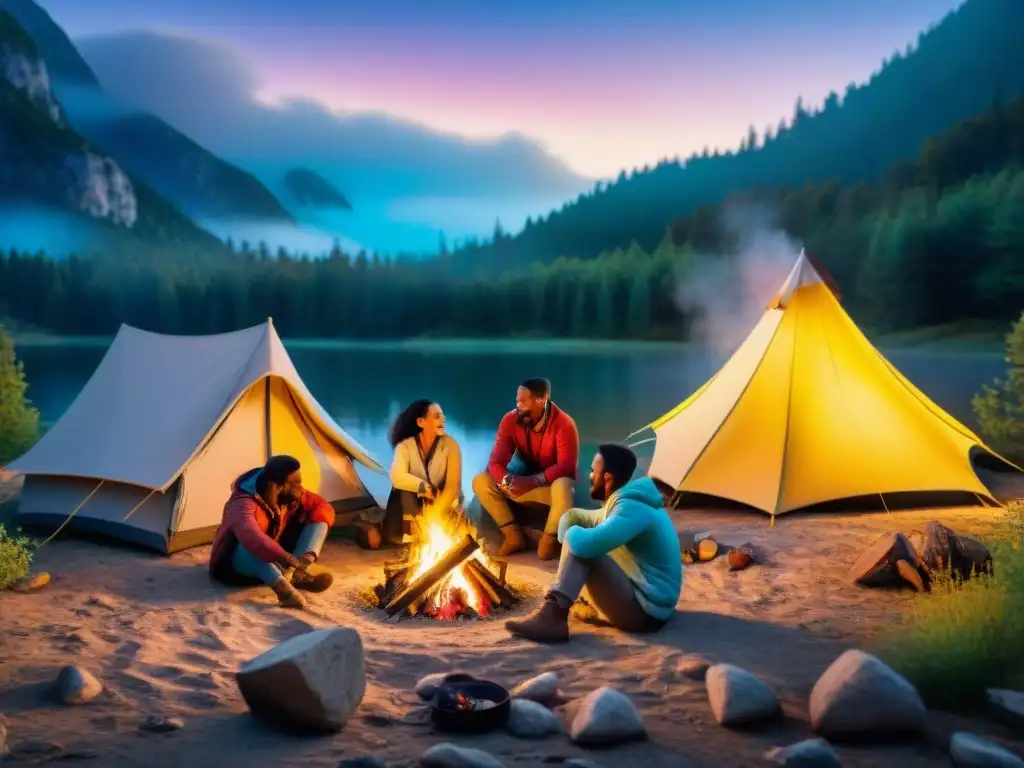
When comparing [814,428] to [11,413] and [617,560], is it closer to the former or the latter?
[617,560]

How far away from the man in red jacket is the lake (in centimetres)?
418

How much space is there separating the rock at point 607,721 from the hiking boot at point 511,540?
2.83m

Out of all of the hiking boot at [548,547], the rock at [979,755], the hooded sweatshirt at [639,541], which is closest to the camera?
the rock at [979,755]

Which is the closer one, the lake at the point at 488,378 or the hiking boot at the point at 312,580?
the hiking boot at the point at 312,580

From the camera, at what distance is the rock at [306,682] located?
271cm

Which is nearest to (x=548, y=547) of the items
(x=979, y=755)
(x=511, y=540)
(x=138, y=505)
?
(x=511, y=540)

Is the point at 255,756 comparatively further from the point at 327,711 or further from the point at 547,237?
the point at 547,237

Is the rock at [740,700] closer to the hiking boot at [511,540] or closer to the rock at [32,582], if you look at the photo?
the hiking boot at [511,540]

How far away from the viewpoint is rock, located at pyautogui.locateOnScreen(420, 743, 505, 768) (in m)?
2.50

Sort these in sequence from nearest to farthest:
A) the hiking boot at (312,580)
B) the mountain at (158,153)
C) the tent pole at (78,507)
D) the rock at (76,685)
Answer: the rock at (76,685), the hiking boot at (312,580), the tent pole at (78,507), the mountain at (158,153)

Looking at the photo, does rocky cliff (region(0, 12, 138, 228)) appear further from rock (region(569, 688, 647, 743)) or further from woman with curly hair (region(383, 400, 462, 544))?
rock (region(569, 688, 647, 743))

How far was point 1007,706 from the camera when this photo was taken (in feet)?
9.20

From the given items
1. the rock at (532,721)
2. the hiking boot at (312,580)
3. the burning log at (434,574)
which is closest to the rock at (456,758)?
the rock at (532,721)

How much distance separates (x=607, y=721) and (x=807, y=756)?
586 millimetres
